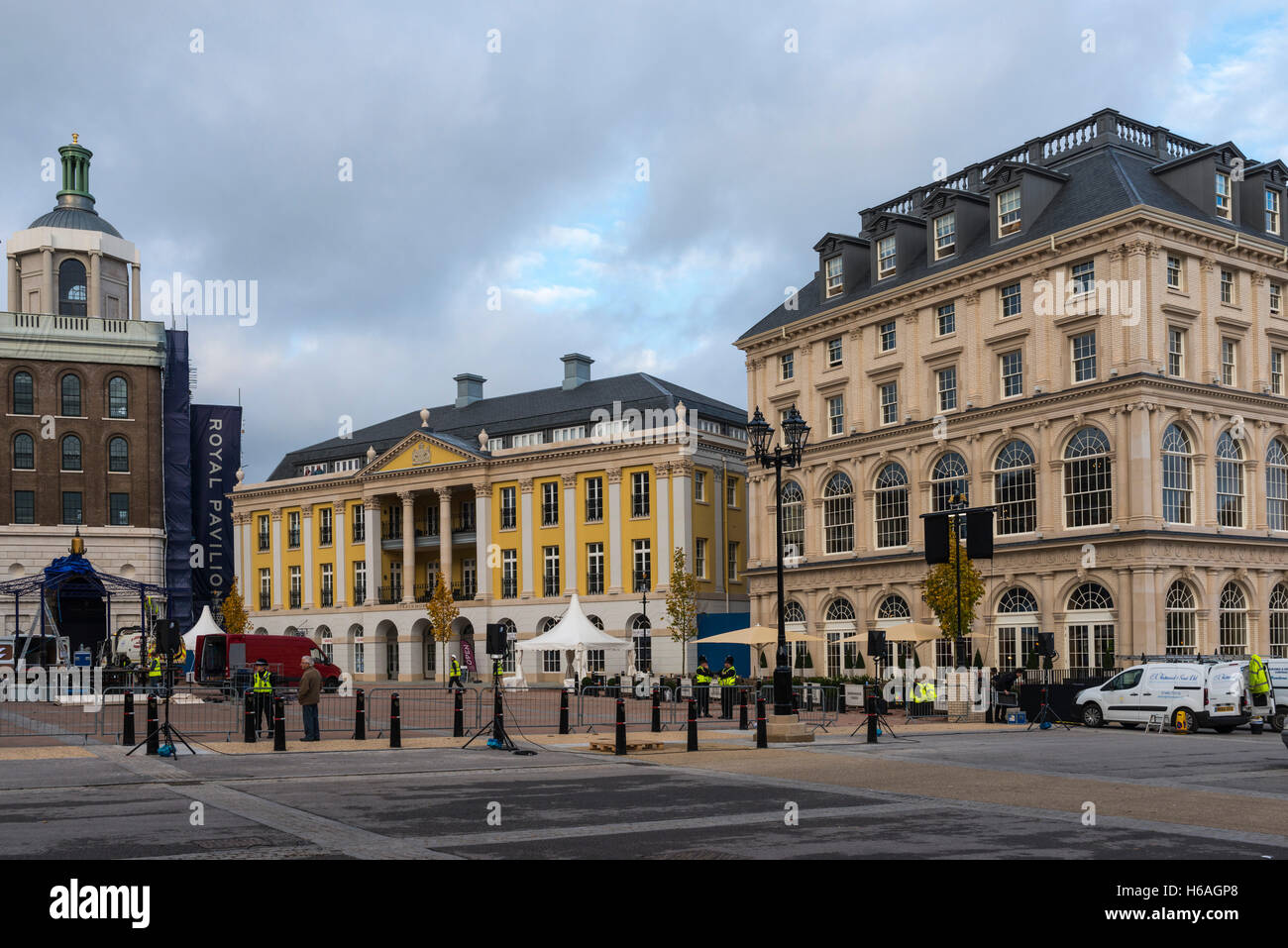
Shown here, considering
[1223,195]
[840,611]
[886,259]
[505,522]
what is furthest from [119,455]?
[1223,195]

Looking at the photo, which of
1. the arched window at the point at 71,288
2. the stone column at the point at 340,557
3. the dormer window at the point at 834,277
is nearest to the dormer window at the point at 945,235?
the dormer window at the point at 834,277

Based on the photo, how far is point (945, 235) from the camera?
168 feet

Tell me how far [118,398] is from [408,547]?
65.0ft

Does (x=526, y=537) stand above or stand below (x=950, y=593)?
above

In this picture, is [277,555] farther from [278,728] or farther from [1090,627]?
[278,728]

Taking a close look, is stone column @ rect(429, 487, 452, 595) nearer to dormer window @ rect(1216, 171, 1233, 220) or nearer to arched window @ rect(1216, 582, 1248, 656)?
arched window @ rect(1216, 582, 1248, 656)

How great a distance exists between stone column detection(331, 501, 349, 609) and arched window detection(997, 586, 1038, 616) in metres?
41.8

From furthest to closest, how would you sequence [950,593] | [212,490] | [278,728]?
[212,490] < [950,593] < [278,728]

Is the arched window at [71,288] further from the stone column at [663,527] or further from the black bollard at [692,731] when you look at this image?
the black bollard at [692,731]

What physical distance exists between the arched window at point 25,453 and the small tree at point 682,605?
1525 inches

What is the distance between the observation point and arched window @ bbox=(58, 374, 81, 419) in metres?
75.1

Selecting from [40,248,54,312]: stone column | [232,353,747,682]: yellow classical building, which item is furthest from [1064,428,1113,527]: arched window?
[40,248,54,312]: stone column
